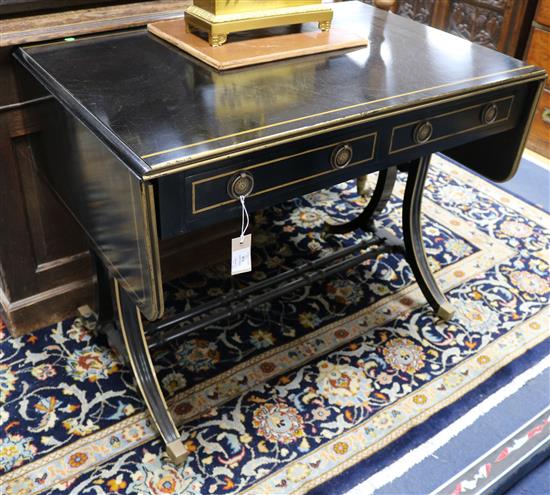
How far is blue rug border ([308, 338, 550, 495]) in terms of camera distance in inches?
65.4

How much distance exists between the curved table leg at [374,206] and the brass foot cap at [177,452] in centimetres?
117

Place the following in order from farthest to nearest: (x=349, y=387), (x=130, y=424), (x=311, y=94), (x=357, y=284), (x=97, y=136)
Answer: (x=357, y=284), (x=349, y=387), (x=130, y=424), (x=311, y=94), (x=97, y=136)

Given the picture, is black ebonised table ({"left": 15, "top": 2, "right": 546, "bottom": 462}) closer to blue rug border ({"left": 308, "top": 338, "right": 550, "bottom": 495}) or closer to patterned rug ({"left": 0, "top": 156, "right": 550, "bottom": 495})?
patterned rug ({"left": 0, "top": 156, "right": 550, "bottom": 495})

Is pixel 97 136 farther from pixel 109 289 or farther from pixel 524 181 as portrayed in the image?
pixel 524 181

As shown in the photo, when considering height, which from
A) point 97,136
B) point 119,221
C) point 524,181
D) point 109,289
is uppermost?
point 97,136

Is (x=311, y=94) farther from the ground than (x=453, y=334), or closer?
farther from the ground

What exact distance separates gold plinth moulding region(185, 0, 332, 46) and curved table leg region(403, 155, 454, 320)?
646 mm

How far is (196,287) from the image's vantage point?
7.46 feet

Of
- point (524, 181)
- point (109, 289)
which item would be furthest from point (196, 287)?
point (524, 181)

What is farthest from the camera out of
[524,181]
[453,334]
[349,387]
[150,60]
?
[524,181]

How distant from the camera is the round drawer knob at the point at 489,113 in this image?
1688 mm

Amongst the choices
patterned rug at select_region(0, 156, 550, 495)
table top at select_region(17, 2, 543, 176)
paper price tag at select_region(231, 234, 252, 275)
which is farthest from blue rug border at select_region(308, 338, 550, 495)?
table top at select_region(17, 2, 543, 176)

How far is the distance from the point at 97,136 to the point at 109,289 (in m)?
0.69

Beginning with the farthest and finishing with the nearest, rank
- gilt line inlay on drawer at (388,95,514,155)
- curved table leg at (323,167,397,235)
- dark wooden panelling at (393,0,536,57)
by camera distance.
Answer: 1. dark wooden panelling at (393,0,536,57)
2. curved table leg at (323,167,397,235)
3. gilt line inlay on drawer at (388,95,514,155)
